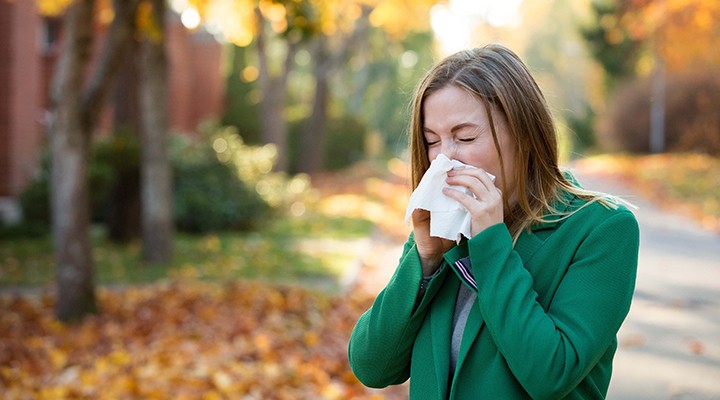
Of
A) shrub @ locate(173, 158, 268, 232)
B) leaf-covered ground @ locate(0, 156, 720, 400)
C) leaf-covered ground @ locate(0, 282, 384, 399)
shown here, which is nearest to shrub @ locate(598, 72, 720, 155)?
shrub @ locate(173, 158, 268, 232)

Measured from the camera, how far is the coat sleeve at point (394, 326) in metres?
2.17

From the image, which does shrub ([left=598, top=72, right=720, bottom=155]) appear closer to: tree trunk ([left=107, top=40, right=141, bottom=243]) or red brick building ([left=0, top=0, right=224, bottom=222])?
red brick building ([left=0, top=0, right=224, bottom=222])

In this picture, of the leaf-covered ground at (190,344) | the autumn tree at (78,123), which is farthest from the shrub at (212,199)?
the autumn tree at (78,123)

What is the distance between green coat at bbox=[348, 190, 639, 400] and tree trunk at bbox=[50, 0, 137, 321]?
6.00 metres

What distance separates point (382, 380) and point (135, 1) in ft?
20.1

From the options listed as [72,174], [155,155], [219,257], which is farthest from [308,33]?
[219,257]

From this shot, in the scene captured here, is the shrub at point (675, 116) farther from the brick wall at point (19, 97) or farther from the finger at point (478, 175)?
the finger at point (478, 175)

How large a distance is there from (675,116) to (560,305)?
111ft

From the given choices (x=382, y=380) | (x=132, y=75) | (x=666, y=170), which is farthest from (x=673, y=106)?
(x=382, y=380)

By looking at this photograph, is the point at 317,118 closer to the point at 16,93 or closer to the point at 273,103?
the point at 273,103

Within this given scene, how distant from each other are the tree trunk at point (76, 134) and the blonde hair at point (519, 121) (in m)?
5.97

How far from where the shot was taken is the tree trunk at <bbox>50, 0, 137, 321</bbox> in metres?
7.61

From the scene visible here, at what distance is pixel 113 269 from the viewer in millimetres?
11078

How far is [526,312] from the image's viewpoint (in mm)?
1919
